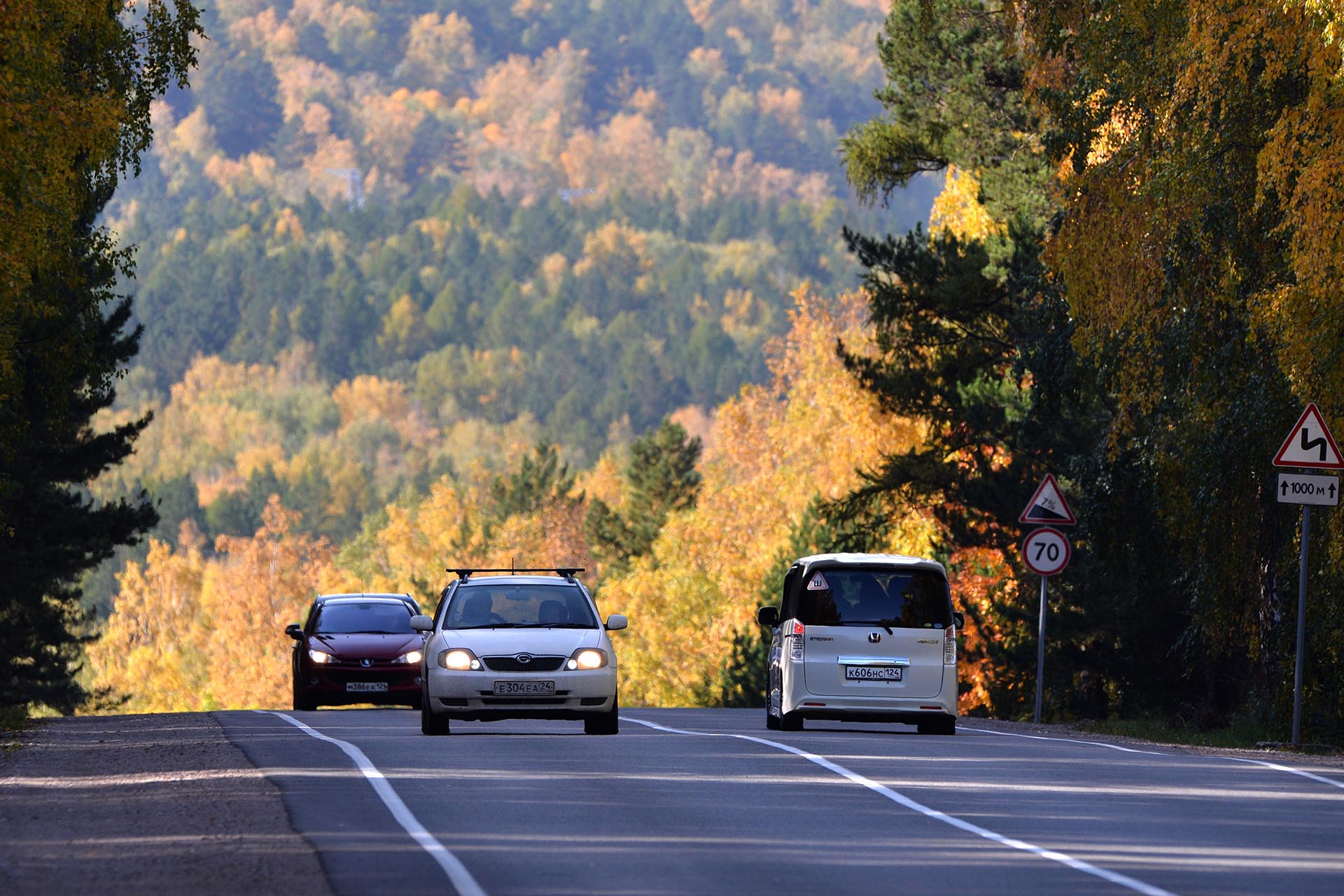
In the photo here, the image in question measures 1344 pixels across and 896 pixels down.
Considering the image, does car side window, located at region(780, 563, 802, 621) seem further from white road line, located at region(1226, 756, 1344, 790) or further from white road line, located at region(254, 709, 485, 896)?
white road line, located at region(254, 709, 485, 896)

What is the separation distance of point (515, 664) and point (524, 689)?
10.1 inches

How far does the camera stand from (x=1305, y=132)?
857 inches

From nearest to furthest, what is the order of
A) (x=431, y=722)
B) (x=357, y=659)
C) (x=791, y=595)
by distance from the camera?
(x=431, y=722)
(x=791, y=595)
(x=357, y=659)

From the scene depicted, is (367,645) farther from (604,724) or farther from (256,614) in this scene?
(256,614)

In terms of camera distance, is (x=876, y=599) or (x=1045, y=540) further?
(x=1045, y=540)

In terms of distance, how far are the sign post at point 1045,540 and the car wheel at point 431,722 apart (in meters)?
10.7

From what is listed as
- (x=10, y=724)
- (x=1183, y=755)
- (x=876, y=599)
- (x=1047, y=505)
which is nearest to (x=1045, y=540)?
(x=1047, y=505)

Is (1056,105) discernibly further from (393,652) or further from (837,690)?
(393,652)

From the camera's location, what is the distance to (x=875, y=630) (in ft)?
80.9

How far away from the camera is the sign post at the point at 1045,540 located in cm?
3228

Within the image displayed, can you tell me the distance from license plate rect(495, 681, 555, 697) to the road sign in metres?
7.43

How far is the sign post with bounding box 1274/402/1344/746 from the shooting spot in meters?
22.9

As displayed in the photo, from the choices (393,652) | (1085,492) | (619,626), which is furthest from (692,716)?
(619,626)

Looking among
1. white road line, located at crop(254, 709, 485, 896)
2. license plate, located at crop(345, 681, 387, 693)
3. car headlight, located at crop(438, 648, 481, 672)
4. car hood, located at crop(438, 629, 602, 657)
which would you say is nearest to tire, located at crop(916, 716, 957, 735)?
car hood, located at crop(438, 629, 602, 657)
